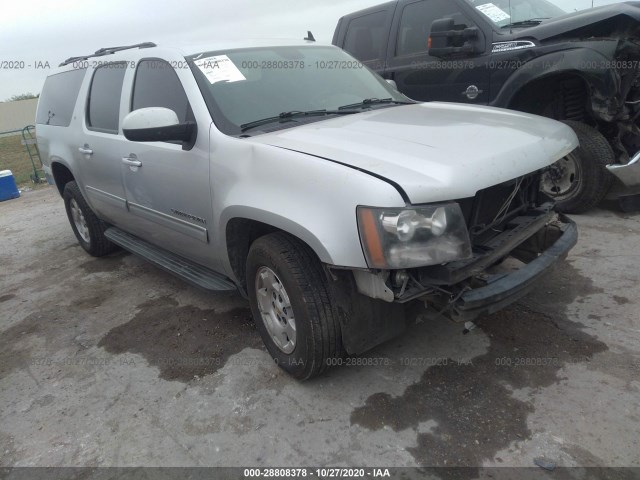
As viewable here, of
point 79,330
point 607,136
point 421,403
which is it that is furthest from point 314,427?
point 607,136

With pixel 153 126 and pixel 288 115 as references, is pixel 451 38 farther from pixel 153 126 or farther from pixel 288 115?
pixel 153 126

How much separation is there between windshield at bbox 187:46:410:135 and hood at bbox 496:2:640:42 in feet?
5.86

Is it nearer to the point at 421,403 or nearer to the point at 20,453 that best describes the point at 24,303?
the point at 20,453

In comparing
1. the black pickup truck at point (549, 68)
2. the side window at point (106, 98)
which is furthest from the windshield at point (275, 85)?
the black pickup truck at point (549, 68)

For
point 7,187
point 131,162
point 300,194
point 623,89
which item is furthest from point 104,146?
point 7,187

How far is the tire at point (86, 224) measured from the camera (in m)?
5.04

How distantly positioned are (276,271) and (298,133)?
0.76 metres

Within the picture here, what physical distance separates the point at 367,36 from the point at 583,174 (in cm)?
300

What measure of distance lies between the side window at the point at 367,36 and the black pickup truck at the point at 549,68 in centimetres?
19

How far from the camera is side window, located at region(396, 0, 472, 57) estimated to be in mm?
5148

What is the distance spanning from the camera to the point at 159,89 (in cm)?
348

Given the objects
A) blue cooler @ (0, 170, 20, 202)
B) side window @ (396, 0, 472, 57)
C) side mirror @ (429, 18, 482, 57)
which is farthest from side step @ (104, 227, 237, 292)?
blue cooler @ (0, 170, 20, 202)

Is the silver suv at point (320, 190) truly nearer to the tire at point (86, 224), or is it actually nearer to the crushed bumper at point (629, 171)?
the tire at point (86, 224)

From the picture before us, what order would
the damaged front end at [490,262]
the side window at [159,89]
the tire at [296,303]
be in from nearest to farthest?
the damaged front end at [490,262] → the tire at [296,303] → the side window at [159,89]
